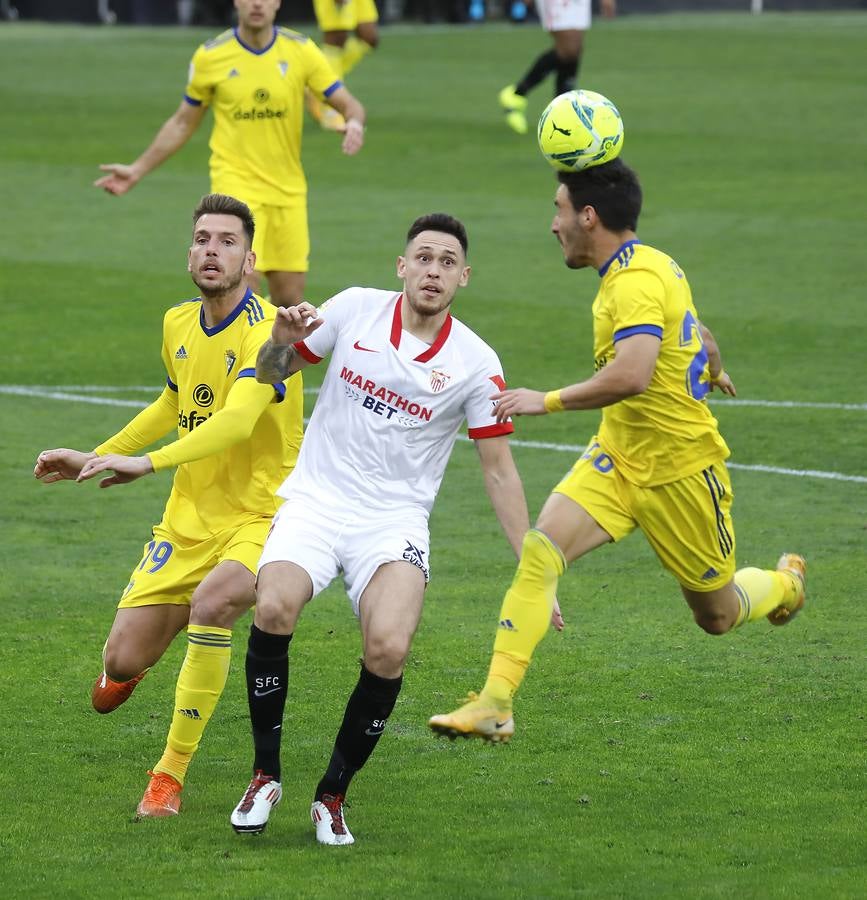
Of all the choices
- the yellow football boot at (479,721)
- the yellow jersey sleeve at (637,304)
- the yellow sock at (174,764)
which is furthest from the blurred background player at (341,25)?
the yellow football boot at (479,721)

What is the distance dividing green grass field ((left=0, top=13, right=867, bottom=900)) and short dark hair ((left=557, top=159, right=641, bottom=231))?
2.10m

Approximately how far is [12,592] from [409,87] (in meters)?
21.3

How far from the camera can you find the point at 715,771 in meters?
6.88

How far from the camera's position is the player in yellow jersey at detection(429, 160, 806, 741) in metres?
6.52

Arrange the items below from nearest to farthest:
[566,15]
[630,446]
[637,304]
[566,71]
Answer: [637,304] < [630,446] < [566,15] < [566,71]

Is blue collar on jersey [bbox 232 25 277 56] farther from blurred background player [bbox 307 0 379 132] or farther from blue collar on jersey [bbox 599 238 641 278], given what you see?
blurred background player [bbox 307 0 379 132]

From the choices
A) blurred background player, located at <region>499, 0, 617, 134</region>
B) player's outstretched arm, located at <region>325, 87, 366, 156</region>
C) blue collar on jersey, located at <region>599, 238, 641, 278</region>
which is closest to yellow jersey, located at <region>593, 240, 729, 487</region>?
blue collar on jersey, located at <region>599, 238, 641, 278</region>

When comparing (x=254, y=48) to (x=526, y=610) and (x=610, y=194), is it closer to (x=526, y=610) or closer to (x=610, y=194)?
(x=610, y=194)

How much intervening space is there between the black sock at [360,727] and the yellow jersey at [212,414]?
1061mm

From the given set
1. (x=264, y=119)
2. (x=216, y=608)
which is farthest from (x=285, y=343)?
(x=264, y=119)

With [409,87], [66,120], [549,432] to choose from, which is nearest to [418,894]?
[549,432]

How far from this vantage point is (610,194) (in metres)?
6.85

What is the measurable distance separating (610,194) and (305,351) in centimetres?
131

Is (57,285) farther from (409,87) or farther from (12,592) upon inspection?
(409,87)
